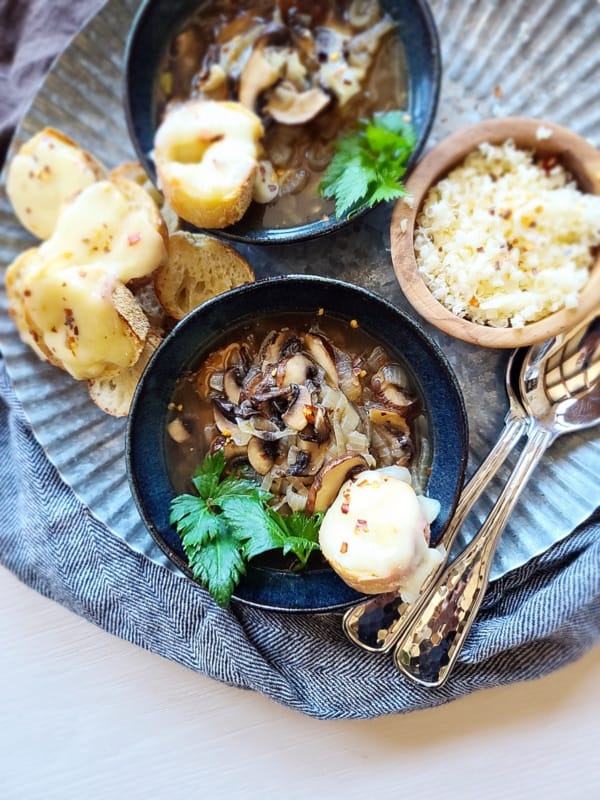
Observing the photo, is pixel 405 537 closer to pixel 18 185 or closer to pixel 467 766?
pixel 467 766

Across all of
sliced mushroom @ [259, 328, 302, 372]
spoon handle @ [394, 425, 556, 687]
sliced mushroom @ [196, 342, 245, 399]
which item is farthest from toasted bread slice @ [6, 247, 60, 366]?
spoon handle @ [394, 425, 556, 687]

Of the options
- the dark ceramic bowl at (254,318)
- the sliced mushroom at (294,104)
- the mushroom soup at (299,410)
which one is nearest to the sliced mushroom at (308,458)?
the mushroom soup at (299,410)

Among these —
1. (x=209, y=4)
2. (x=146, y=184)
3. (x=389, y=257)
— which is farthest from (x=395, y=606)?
(x=209, y=4)

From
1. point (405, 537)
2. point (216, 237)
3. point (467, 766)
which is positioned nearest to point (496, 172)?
point (216, 237)

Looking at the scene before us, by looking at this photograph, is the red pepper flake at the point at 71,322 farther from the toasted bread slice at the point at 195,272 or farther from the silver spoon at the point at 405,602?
the silver spoon at the point at 405,602

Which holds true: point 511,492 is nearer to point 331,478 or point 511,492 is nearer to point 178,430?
point 331,478

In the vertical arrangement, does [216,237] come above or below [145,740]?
above
